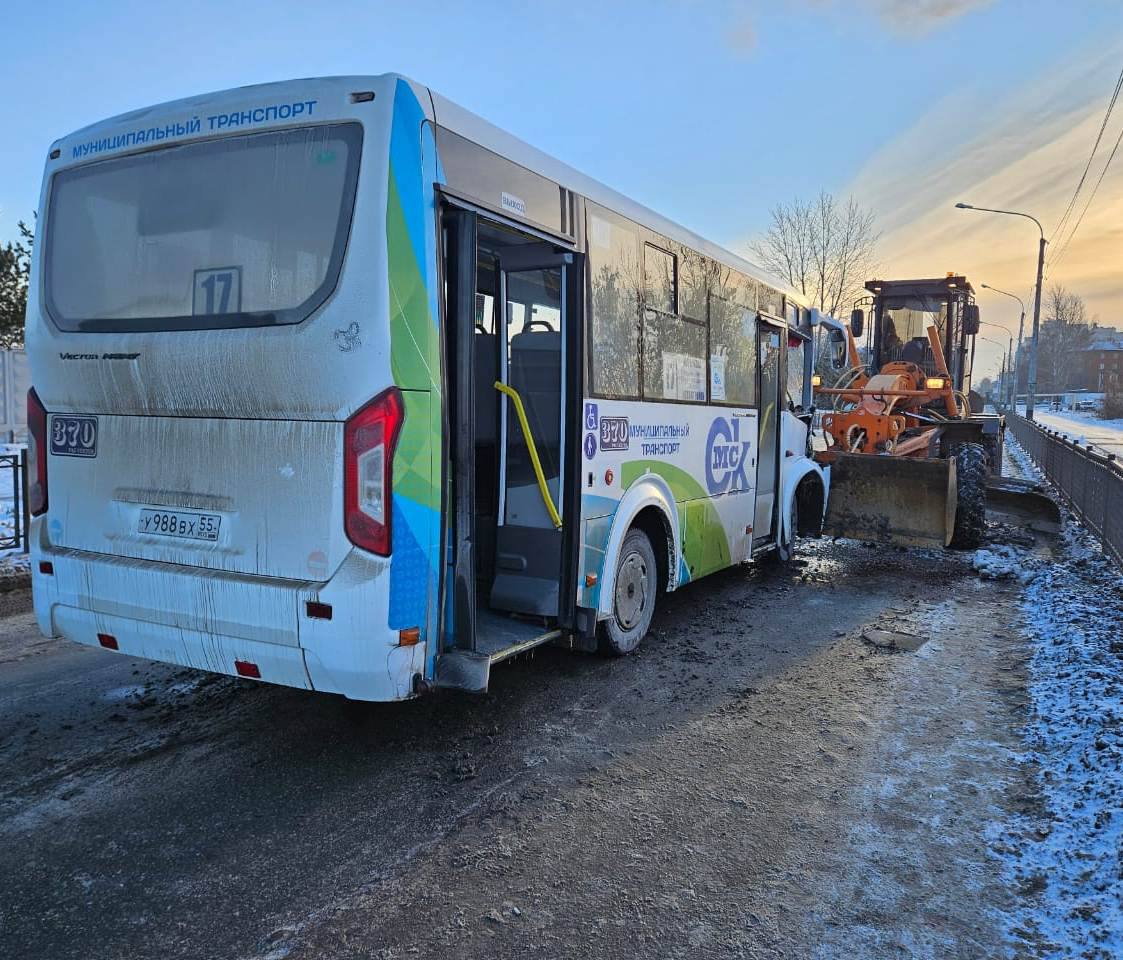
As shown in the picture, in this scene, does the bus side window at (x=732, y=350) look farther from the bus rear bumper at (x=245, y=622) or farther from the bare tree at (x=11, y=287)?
the bare tree at (x=11, y=287)

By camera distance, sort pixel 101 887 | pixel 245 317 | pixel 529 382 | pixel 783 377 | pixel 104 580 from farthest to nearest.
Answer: pixel 783 377
pixel 529 382
pixel 104 580
pixel 245 317
pixel 101 887

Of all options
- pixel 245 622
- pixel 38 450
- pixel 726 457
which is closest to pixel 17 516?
pixel 38 450

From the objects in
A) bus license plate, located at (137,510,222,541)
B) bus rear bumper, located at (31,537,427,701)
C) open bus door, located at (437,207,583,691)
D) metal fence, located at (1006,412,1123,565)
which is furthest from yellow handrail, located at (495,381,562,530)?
metal fence, located at (1006,412,1123,565)

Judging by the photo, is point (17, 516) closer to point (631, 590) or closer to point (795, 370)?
point (631, 590)

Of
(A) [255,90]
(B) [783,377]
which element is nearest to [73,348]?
(A) [255,90]

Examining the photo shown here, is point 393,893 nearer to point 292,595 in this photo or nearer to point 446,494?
point 292,595

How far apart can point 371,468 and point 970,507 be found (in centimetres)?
895

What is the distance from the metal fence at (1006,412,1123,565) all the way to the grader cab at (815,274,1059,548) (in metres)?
0.73

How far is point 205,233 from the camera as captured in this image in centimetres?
396

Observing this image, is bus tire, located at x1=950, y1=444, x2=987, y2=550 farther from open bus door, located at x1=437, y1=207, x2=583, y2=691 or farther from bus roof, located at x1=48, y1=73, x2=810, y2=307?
open bus door, located at x1=437, y1=207, x2=583, y2=691

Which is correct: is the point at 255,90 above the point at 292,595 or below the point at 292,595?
above

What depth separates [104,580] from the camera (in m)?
4.14

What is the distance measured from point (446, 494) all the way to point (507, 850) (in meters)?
1.64

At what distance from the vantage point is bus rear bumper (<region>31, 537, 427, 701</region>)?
3.62m
